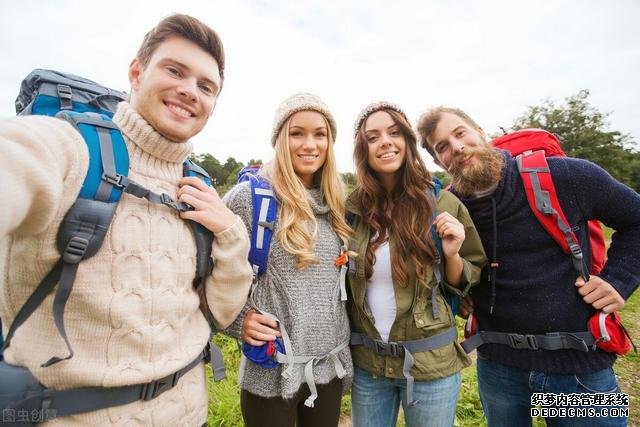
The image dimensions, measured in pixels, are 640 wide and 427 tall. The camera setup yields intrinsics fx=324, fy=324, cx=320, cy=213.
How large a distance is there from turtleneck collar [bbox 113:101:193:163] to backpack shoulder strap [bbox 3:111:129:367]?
19 cm

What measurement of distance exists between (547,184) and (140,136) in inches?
109

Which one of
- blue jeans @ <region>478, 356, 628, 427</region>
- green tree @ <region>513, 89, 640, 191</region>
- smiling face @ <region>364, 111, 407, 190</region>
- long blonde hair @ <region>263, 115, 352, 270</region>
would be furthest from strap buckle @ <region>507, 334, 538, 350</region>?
green tree @ <region>513, 89, 640, 191</region>

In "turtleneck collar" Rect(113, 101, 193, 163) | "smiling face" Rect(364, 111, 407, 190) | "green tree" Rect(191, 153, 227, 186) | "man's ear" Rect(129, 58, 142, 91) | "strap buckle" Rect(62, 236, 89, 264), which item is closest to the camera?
"strap buckle" Rect(62, 236, 89, 264)

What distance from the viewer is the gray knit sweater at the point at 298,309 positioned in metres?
2.30

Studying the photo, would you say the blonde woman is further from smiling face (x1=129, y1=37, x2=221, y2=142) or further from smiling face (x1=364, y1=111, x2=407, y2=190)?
smiling face (x1=129, y1=37, x2=221, y2=142)

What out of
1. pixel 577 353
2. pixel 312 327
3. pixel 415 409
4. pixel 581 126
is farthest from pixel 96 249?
pixel 581 126

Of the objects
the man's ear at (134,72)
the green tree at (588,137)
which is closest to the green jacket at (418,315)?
the man's ear at (134,72)

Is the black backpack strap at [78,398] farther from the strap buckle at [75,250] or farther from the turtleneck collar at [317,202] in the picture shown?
the turtleneck collar at [317,202]

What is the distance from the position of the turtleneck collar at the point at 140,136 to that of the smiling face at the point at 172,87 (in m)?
0.04

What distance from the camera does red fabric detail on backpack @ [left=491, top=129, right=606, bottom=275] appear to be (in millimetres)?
2412

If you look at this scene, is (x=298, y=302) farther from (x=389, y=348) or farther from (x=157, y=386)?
(x=157, y=386)

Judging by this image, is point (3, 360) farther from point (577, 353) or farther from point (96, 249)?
point (577, 353)

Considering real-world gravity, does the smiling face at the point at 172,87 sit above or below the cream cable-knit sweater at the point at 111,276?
above

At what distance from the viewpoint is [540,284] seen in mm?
2430
